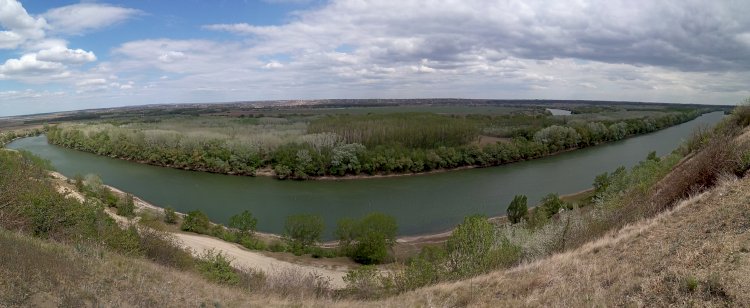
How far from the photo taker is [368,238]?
19.0 m

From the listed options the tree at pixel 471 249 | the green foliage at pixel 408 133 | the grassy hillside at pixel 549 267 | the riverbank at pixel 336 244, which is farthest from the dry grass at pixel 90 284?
the green foliage at pixel 408 133

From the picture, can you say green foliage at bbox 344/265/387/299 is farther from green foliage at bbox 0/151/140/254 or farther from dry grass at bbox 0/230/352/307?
green foliage at bbox 0/151/140/254

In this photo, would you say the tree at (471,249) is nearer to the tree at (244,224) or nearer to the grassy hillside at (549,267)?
the grassy hillside at (549,267)

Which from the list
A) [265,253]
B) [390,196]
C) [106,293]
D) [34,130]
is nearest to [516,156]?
[390,196]

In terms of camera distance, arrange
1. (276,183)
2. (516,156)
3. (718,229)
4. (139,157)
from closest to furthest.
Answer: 1. (718,229)
2. (276,183)
3. (516,156)
4. (139,157)

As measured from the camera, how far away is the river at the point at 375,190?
27594mm

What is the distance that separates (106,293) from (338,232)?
1537cm

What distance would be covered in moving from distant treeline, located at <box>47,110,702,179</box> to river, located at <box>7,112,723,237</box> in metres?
1.69

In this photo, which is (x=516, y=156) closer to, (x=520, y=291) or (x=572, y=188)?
(x=572, y=188)

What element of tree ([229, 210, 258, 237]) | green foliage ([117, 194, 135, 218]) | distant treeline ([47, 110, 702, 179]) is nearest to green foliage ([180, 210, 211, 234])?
tree ([229, 210, 258, 237])

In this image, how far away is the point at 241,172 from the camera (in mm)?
43781

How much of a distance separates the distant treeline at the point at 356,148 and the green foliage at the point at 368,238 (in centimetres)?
2092

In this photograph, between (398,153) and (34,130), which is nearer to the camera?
(398,153)

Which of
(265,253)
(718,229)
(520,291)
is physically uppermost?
(718,229)
